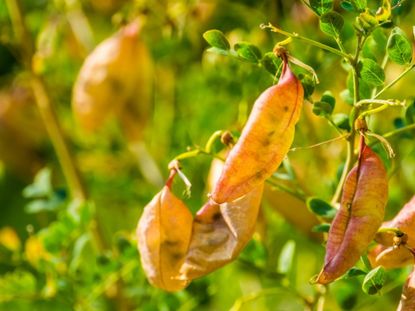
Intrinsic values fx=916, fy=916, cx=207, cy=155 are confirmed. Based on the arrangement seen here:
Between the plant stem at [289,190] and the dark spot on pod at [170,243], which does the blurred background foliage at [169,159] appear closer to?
the plant stem at [289,190]

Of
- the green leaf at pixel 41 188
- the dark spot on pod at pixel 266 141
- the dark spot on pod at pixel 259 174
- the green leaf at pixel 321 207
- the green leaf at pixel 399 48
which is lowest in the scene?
the green leaf at pixel 41 188

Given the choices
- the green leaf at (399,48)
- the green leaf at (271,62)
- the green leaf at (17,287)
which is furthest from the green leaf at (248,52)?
the green leaf at (17,287)

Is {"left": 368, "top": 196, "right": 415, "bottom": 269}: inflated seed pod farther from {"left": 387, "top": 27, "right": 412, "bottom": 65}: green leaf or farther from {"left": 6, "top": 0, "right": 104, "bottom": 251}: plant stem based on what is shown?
{"left": 6, "top": 0, "right": 104, "bottom": 251}: plant stem

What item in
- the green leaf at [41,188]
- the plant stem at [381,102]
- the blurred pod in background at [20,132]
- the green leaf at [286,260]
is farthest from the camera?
the blurred pod in background at [20,132]

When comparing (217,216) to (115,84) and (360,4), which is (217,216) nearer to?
(360,4)

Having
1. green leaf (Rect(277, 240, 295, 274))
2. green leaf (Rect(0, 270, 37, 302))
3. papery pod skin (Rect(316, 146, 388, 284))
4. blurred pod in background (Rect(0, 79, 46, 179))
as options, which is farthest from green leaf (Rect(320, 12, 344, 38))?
blurred pod in background (Rect(0, 79, 46, 179))

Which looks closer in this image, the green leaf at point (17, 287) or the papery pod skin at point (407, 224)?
the papery pod skin at point (407, 224)

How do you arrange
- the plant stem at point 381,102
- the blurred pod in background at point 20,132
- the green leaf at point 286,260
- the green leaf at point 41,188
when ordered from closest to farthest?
the plant stem at point 381,102
the green leaf at point 286,260
the green leaf at point 41,188
the blurred pod in background at point 20,132

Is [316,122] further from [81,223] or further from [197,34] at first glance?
[81,223]
